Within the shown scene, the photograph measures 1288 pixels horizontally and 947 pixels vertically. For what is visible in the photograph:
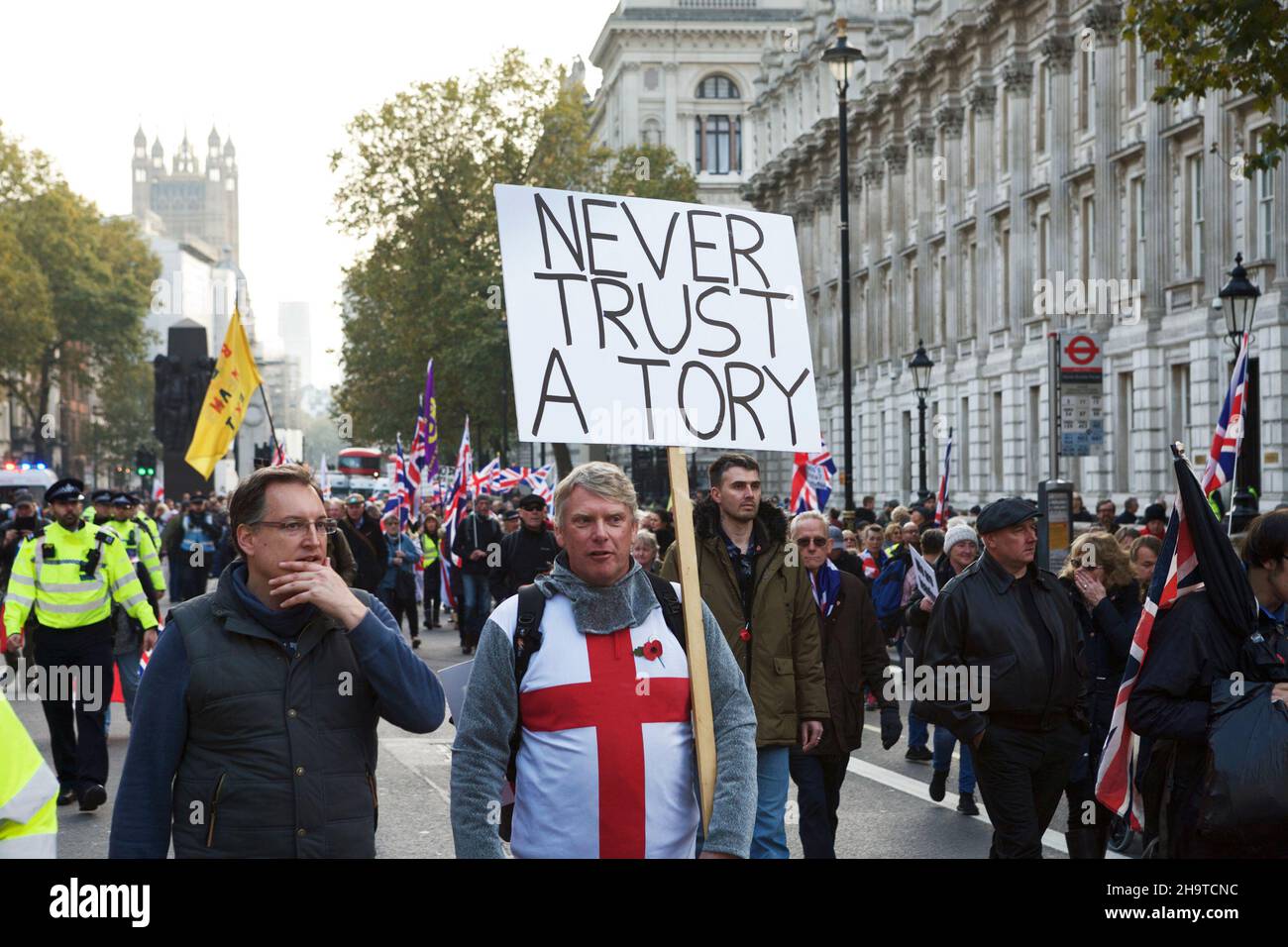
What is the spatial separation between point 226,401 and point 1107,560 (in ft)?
41.4

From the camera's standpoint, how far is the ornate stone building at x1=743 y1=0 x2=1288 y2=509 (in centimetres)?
3416

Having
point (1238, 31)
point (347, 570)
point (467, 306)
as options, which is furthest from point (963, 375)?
point (347, 570)

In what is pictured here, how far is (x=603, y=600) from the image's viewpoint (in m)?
4.53

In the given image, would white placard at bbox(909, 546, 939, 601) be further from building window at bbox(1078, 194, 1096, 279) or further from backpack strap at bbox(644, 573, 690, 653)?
building window at bbox(1078, 194, 1096, 279)

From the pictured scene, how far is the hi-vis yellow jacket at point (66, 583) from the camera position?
11.3m

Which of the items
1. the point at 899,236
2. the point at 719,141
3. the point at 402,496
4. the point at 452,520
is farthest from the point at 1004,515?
the point at 719,141

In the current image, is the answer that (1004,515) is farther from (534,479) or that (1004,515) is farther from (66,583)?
(534,479)

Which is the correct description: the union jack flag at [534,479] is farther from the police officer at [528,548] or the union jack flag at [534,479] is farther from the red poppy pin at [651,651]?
the red poppy pin at [651,651]

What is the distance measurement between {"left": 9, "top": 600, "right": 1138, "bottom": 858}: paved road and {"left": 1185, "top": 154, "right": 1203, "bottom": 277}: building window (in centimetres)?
2353

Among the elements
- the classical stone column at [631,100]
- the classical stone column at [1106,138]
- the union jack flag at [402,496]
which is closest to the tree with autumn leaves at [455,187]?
the classical stone column at [1106,138]

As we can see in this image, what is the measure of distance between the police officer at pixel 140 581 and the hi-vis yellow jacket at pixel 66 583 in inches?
7.2

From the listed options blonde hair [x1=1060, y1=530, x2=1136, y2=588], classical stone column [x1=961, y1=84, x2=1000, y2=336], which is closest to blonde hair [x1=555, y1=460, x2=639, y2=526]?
blonde hair [x1=1060, y1=530, x2=1136, y2=588]
